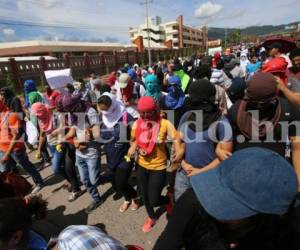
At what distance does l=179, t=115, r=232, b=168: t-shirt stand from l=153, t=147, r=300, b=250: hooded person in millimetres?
1061

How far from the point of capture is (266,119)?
7.25 ft

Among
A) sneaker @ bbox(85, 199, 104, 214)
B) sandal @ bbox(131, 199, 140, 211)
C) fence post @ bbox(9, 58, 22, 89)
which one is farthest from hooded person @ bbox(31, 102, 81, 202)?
fence post @ bbox(9, 58, 22, 89)

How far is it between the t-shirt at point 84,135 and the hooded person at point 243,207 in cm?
248

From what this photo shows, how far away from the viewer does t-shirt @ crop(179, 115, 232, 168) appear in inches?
91.9

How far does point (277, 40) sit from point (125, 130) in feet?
9.18

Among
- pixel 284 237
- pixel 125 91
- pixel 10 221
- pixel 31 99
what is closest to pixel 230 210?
pixel 284 237

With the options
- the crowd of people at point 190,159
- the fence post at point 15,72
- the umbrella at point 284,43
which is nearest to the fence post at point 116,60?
the fence post at point 15,72

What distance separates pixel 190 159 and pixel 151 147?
2.02 ft

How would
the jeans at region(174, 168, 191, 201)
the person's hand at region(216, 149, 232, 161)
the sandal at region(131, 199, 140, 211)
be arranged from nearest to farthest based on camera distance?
the person's hand at region(216, 149, 232, 161) < the jeans at region(174, 168, 191, 201) < the sandal at region(131, 199, 140, 211)

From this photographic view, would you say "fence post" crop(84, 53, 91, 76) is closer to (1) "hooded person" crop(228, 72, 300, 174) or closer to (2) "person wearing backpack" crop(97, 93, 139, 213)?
(2) "person wearing backpack" crop(97, 93, 139, 213)

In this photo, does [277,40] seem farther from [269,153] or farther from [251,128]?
[269,153]

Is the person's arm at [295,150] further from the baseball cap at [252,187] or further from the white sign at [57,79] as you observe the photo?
the white sign at [57,79]

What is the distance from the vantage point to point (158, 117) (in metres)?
3.07

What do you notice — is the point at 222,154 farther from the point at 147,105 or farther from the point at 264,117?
the point at 147,105
